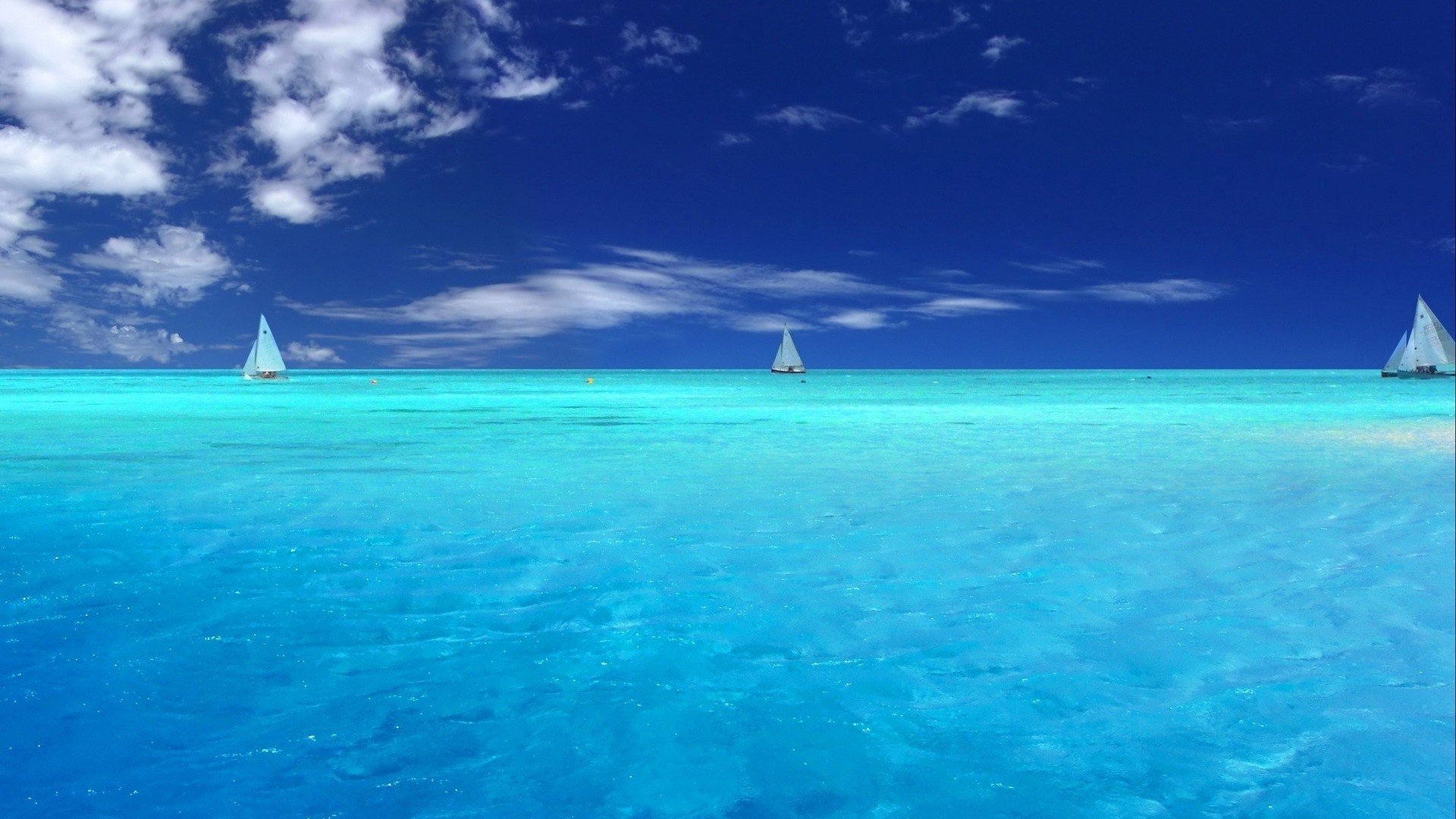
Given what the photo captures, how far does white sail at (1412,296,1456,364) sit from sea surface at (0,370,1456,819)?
7329 centimetres

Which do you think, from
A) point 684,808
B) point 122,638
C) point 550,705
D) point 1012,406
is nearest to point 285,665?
point 122,638

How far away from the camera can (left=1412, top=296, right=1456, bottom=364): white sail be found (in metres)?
74.6

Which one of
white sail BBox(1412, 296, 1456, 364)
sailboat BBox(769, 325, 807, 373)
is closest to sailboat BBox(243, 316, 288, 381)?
sailboat BBox(769, 325, 807, 373)

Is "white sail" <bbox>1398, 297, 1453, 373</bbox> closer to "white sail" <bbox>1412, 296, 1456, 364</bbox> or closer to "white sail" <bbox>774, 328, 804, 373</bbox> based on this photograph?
"white sail" <bbox>1412, 296, 1456, 364</bbox>

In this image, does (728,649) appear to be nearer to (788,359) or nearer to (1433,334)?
(1433,334)

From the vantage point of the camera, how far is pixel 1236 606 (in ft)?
29.3

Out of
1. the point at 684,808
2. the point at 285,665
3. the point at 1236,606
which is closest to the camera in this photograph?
the point at 684,808

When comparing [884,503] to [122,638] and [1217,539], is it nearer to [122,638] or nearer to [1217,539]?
[1217,539]

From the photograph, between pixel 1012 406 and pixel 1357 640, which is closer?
pixel 1357 640

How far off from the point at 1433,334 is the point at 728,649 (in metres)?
91.0

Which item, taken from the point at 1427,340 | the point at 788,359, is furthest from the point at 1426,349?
the point at 788,359

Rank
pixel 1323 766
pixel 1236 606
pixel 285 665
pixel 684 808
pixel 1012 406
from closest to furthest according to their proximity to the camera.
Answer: pixel 684 808
pixel 1323 766
pixel 285 665
pixel 1236 606
pixel 1012 406

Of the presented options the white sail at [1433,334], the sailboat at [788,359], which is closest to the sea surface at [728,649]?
the white sail at [1433,334]

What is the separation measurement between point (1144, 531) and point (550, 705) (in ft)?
32.3
